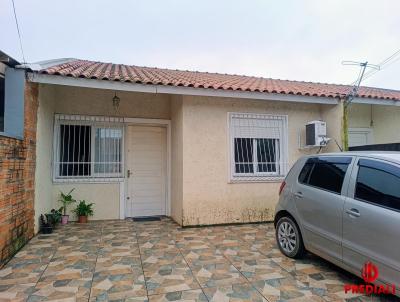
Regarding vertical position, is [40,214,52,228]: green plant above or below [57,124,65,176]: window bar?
below

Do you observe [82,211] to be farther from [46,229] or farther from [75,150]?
[75,150]

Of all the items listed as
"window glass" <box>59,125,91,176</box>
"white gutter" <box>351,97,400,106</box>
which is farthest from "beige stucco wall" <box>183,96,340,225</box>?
"window glass" <box>59,125,91,176</box>

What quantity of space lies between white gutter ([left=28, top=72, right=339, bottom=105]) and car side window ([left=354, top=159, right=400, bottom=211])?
12.1 ft

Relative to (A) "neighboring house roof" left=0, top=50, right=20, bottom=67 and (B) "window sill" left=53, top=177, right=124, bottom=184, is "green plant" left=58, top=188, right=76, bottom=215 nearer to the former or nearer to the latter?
(B) "window sill" left=53, top=177, right=124, bottom=184

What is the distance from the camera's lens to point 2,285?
140 inches

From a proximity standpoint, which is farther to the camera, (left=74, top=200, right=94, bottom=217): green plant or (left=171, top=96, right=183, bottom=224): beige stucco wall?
(left=74, top=200, right=94, bottom=217): green plant

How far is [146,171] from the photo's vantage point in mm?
7926

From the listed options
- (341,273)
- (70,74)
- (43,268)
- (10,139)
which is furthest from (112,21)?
(341,273)

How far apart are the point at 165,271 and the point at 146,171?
4.21 meters

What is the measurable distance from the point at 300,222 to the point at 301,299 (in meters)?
1.27

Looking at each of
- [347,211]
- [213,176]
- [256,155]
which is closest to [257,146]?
[256,155]

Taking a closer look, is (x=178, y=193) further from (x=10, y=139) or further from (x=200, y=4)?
(x=200, y=4)

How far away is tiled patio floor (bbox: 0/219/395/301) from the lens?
3336mm

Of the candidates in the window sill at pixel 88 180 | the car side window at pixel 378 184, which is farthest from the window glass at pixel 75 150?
the car side window at pixel 378 184
